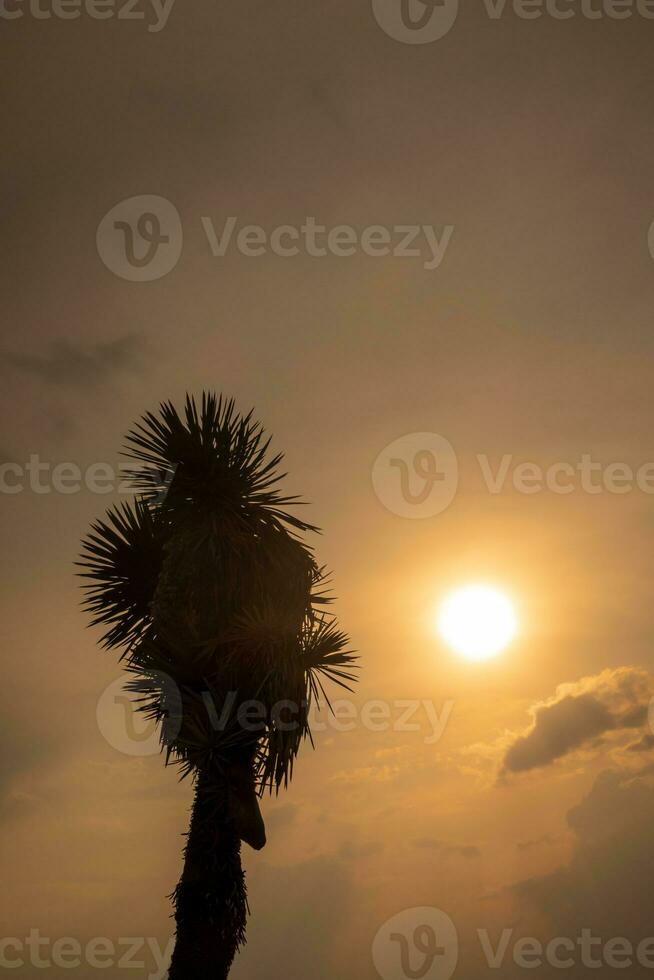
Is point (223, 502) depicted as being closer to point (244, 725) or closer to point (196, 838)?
point (244, 725)

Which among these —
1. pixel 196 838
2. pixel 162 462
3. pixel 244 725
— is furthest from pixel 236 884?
pixel 162 462

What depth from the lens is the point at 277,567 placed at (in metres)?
16.7

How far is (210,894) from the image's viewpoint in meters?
14.0

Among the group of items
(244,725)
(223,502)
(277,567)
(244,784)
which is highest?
(223,502)

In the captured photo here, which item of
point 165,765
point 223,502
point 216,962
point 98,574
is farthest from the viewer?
point 98,574

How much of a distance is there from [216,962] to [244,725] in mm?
3623

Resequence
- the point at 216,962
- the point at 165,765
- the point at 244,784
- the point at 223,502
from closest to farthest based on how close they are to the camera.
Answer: the point at 216,962 → the point at 244,784 → the point at 165,765 → the point at 223,502

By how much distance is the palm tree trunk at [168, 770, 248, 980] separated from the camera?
45.0 feet

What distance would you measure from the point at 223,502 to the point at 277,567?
165 centimetres

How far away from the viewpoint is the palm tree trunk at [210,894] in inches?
540

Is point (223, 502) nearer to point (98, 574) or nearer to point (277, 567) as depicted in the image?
point (277, 567)

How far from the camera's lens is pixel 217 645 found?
15.5 metres

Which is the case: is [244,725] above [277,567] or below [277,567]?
below

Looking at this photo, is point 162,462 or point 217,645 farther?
point 162,462
